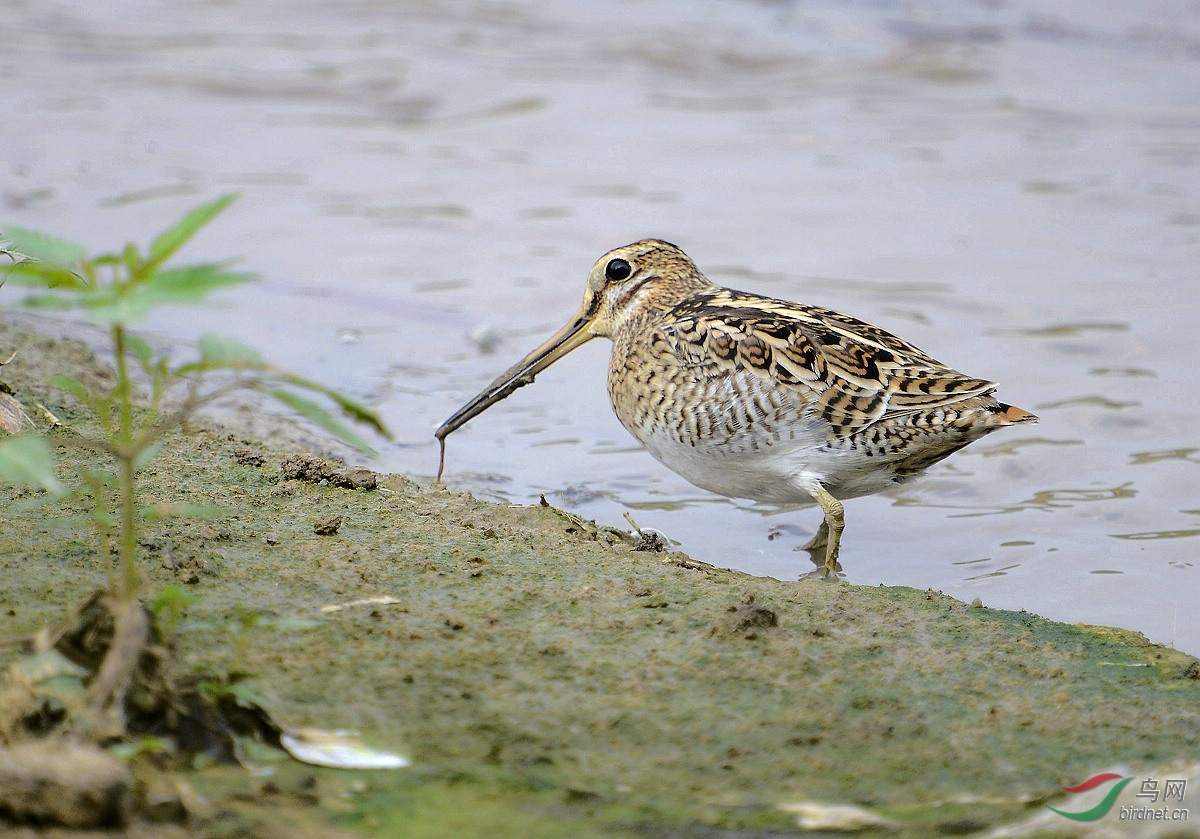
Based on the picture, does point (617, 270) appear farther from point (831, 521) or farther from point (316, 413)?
point (316, 413)

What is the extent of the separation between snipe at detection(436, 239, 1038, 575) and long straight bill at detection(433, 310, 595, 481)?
24.7 inches

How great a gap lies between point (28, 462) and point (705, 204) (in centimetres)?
797

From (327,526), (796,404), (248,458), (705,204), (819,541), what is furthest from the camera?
(705,204)

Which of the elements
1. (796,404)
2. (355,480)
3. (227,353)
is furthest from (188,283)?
(796,404)

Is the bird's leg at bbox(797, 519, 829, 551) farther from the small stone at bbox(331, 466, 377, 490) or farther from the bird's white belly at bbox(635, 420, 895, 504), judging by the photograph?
the small stone at bbox(331, 466, 377, 490)

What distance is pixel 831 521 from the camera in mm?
4992

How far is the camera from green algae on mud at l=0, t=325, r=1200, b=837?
2.65 meters

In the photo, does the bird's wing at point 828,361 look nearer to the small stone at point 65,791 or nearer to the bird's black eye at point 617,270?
the bird's black eye at point 617,270

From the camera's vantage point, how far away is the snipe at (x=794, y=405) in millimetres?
4844

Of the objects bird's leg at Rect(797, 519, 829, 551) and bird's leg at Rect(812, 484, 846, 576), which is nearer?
bird's leg at Rect(812, 484, 846, 576)

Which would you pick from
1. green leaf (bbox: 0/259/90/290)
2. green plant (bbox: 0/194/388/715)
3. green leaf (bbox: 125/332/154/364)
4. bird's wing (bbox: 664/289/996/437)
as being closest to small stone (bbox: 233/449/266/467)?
bird's wing (bbox: 664/289/996/437)

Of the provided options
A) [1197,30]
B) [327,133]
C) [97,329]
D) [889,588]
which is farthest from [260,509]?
[1197,30]

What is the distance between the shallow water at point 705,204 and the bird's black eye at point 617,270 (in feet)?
3.11

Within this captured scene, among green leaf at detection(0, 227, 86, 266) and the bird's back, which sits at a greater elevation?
green leaf at detection(0, 227, 86, 266)
